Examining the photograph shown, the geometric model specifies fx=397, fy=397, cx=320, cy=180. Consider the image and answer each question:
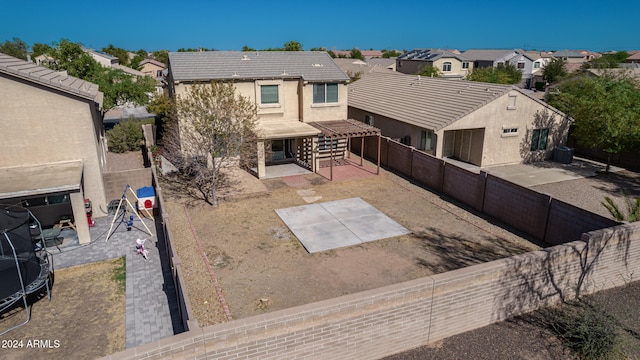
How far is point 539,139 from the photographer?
83.5ft

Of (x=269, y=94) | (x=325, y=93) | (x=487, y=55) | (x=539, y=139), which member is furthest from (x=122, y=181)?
(x=487, y=55)

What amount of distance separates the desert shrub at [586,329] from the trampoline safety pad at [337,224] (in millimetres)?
6695

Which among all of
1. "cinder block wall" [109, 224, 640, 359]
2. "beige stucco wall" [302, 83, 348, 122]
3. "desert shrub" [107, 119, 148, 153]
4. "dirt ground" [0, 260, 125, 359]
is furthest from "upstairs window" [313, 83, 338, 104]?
"cinder block wall" [109, 224, 640, 359]

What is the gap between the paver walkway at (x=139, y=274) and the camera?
34.6 ft

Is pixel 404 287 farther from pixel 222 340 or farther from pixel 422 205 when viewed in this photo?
pixel 422 205

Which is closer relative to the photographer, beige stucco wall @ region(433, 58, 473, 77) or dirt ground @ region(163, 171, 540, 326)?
dirt ground @ region(163, 171, 540, 326)

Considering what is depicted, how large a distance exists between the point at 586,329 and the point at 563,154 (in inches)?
766

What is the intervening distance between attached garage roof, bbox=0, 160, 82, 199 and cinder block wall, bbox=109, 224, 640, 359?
31.6 feet

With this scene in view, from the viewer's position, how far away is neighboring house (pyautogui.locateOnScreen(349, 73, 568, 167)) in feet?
75.9

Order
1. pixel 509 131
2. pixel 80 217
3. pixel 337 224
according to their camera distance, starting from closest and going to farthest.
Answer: pixel 80 217, pixel 337 224, pixel 509 131

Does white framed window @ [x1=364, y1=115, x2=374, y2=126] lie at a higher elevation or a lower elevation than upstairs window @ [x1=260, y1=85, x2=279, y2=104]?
lower

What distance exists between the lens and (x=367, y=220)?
1722 centimetres

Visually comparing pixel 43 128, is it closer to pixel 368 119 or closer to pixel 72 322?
pixel 72 322

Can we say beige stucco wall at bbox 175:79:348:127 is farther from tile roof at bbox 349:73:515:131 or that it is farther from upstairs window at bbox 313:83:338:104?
tile roof at bbox 349:73:515:131
